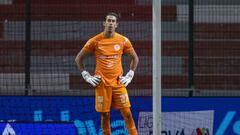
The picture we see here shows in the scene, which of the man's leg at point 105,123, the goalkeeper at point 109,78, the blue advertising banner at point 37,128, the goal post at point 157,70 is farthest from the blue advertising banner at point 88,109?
the goal post at point 157,70

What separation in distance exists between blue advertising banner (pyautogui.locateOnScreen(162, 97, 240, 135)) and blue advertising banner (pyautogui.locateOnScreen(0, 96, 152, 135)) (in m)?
0.59

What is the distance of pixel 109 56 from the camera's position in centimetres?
1012

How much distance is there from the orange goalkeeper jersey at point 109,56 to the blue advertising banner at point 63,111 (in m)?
1.28

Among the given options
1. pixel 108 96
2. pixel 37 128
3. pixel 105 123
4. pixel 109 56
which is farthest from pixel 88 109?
pixel 37 128

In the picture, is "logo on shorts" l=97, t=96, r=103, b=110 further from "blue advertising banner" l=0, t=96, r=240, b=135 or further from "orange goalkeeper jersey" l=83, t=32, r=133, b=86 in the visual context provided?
"blue advertising banner" l=0, t=96, r=240, b=135

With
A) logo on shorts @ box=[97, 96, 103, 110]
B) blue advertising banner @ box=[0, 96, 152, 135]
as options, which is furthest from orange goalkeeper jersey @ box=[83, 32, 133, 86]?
blue advertising banner @ box=[0, 96, 152, 135]

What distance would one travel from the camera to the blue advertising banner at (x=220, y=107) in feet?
37.2

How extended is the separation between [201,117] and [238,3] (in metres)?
2.05

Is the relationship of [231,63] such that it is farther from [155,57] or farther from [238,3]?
[155,57]

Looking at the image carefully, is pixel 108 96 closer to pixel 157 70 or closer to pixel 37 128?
pixel 37 128

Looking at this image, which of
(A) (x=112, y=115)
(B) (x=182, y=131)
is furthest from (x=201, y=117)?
(A) (x=112, y=115)

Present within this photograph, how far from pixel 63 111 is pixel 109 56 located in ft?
5.52

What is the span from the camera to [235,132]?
37.4 ft

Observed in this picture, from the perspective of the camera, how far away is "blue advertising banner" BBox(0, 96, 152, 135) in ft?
36.9
